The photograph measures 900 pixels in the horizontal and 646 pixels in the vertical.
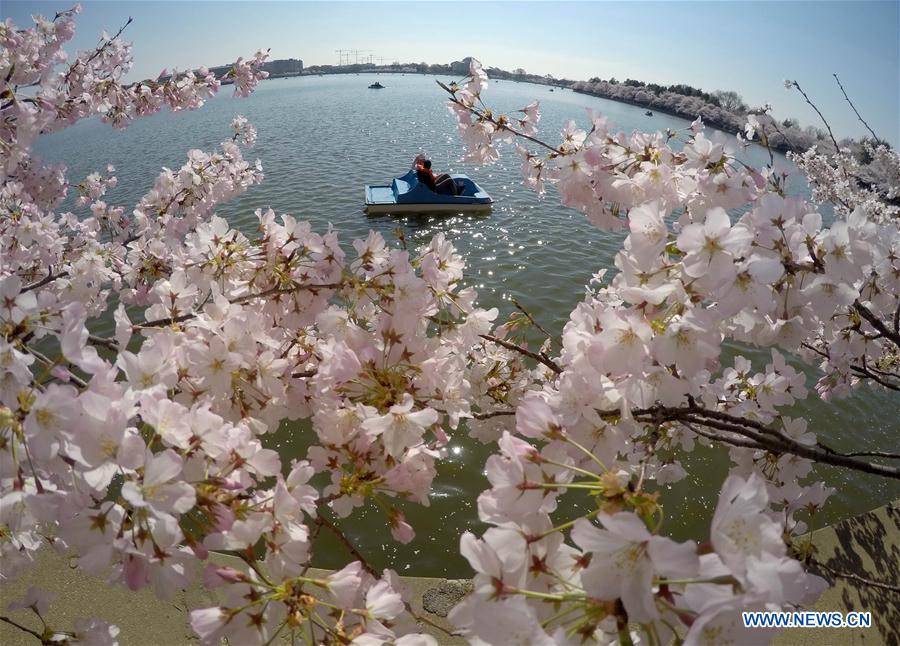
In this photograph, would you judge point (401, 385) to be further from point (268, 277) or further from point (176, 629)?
point (176, 629)

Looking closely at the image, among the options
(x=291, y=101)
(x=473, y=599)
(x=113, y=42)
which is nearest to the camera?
(x=473, y=599)

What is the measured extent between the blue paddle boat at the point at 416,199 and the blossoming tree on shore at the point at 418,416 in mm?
11858

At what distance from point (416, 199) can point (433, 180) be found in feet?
2.83

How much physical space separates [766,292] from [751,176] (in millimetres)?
1003

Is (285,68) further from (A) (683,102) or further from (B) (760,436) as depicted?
(B) (760,436)

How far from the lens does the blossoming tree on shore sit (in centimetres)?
97

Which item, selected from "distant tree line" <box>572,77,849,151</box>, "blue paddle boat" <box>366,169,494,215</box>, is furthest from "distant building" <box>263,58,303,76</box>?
"blue paddle boat" <box>366,169,494,215</box>

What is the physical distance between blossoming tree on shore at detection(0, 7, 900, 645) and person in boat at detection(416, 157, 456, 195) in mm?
12111

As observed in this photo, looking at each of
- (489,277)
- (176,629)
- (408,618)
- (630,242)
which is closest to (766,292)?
(630,242)

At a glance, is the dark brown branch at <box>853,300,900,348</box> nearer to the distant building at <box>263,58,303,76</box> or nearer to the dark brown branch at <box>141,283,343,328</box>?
the dark brown branch at <box>141,283,343,328</box>

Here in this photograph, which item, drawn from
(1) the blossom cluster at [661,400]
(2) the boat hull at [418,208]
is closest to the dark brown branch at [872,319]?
(1) the blossom cluster at [661,400]

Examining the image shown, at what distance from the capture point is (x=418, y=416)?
1.43 meters

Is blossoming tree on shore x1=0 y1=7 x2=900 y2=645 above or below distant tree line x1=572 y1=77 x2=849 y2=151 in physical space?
below

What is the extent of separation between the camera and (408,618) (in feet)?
5.32
